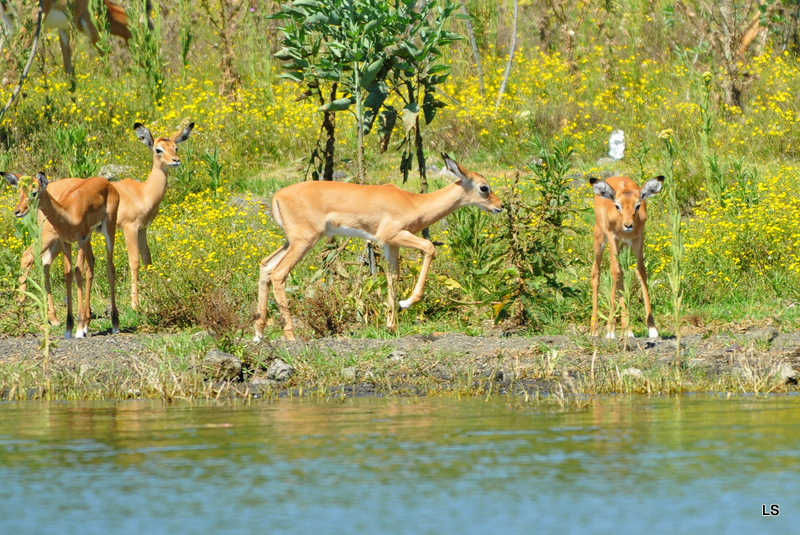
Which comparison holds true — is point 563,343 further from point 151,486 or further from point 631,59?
point 631,59

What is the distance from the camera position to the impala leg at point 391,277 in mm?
11859

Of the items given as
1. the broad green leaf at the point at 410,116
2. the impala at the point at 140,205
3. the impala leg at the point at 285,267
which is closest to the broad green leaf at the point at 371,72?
the broad green leaf at the point at 410,116

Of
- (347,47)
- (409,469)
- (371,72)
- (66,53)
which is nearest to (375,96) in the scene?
(371,72)

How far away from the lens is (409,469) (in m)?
6.40

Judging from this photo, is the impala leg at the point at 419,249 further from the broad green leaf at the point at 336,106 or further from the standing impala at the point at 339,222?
the broad green leaf at the point at 336,106

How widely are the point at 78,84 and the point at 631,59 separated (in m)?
9.91

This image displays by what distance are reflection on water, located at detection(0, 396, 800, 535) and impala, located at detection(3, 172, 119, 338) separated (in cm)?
388

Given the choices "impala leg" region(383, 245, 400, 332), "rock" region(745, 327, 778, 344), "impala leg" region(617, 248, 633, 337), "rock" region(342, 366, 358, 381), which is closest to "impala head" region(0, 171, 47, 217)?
"rock" region(342, 366, 358, 381)

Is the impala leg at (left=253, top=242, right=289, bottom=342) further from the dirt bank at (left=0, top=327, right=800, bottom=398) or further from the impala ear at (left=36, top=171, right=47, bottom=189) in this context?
the impala ear at (left=36, top=171, right=47, bottom=189)

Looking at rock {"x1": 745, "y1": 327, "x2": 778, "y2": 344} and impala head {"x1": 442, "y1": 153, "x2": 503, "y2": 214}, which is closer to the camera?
rock {"x1": 745, "y1": 327, "x2": 778, "y2": 344}

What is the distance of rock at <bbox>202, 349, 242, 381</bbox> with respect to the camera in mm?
9922

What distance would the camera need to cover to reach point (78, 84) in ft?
71.5

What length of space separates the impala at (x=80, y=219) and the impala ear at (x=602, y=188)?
5.13 metres

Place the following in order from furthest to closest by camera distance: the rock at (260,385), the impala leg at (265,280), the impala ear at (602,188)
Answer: the impala leg at (265,280)
the impala ear at (602,188)
the rock at (260,385)
